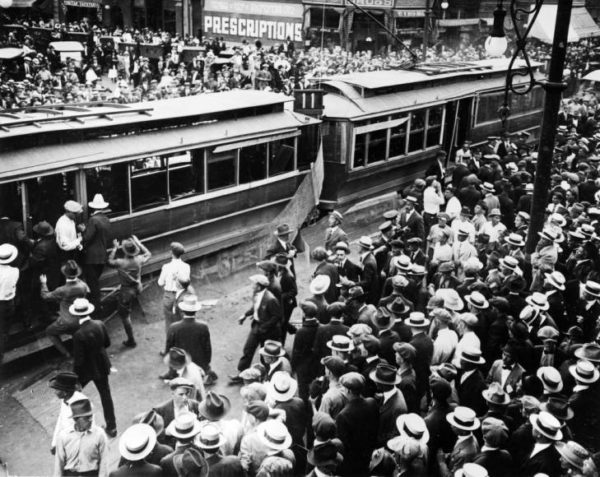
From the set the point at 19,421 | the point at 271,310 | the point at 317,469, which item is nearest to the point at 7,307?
the point at 19,421

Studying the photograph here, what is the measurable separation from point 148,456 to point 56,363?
12.7ft

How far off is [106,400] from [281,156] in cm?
649

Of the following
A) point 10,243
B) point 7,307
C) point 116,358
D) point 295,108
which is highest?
point 295,108

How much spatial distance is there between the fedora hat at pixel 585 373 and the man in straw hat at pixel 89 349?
178 inches

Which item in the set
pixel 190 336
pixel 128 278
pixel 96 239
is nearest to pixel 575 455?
pixel 190 336

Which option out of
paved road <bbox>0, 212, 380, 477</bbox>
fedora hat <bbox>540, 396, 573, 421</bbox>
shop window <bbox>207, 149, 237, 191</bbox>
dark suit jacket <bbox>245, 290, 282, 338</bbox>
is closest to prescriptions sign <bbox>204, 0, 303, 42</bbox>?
shop window <bbox>207, 149, 237, 191</bbox>

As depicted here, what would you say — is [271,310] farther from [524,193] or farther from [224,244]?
[524,193]

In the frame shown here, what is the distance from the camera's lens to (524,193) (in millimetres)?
12016

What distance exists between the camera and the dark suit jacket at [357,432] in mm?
5238

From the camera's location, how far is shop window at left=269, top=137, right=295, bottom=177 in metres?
11.9

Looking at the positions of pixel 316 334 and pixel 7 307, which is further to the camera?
pixel 7 307

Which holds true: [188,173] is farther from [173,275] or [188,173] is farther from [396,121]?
[396,121]

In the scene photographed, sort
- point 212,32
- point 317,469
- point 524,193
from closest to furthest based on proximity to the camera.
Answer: point 317,469 < point 524,193 < point 212,32

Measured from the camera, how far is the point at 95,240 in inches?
329
